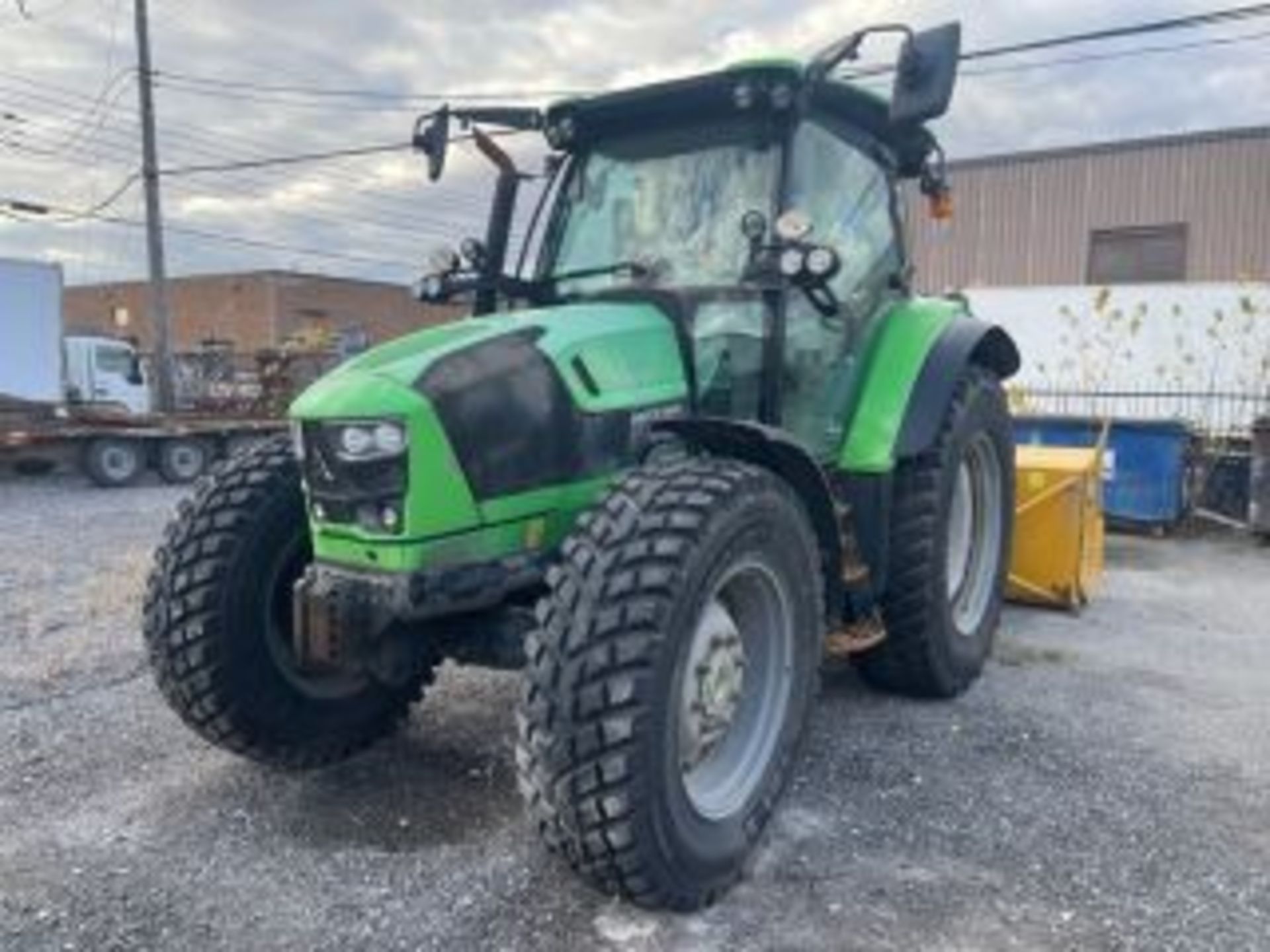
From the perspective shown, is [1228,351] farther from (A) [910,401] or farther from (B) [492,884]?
(B) [492,884]

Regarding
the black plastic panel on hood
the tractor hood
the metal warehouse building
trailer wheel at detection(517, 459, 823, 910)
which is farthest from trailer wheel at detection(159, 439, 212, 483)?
trailer wheel at detection(517, 459, 823, 910)

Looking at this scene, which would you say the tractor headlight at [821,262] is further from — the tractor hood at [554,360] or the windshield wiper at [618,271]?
the windshield wiper at [618,271]

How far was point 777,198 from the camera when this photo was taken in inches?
181

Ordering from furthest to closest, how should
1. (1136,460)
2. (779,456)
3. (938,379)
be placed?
(1136,460) → (938,379) → (779,456)

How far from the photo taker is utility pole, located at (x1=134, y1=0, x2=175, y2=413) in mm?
21750

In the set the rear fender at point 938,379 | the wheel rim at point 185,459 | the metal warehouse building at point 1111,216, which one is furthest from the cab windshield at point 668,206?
the metal warehouse building at point 1111,216

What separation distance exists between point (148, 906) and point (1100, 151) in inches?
903

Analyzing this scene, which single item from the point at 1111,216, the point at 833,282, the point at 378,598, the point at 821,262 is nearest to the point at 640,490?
the point at 378,598

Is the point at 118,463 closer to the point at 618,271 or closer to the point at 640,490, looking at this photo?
the point at 618,271

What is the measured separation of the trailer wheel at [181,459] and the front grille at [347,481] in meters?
14.7

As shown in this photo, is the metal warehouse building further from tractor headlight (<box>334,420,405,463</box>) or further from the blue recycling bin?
tractor headlight (<box>334,420,405,463</box>)

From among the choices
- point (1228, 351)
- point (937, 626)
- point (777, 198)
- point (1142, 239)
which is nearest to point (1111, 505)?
point (1228, 351)

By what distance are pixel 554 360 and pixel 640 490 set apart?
2.08ft

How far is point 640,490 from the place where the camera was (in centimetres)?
351
